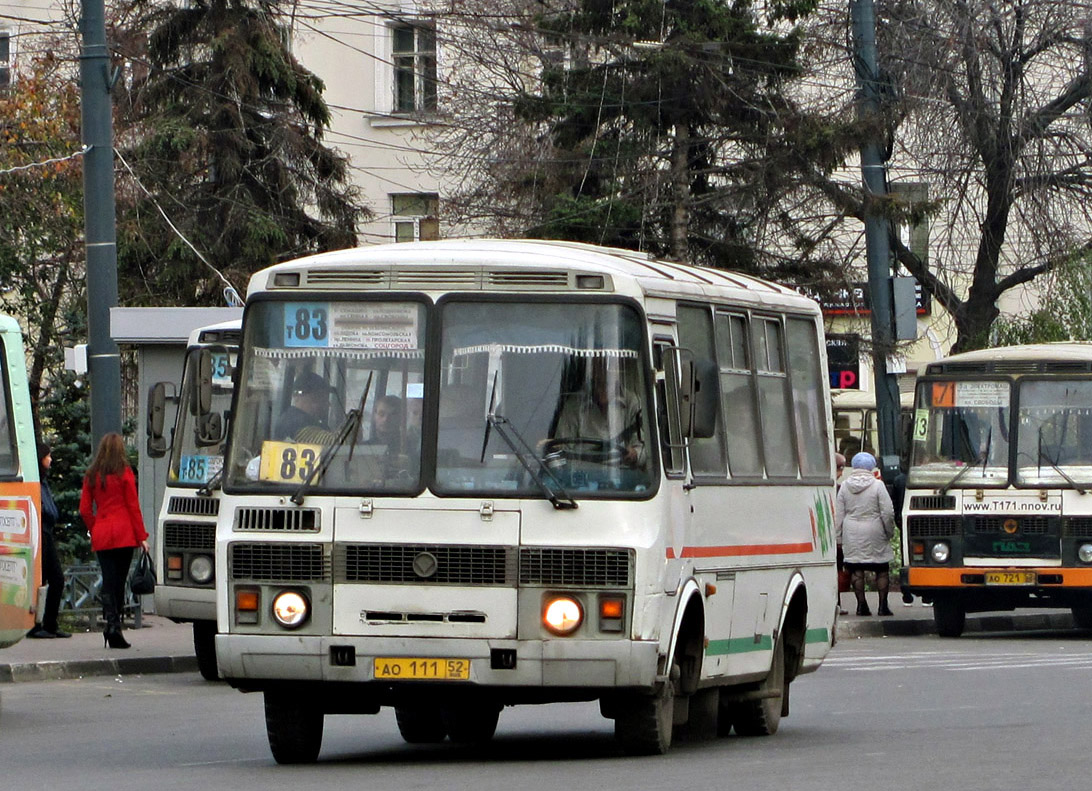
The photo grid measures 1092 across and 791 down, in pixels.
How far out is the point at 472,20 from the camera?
3244 cm

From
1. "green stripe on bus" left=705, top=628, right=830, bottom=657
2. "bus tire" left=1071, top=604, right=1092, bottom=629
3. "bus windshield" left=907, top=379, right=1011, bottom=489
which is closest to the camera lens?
Answer: "green stripe on bus" left=705, top=628, right=830, bottom=657

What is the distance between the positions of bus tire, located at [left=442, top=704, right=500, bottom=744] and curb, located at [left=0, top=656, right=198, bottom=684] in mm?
5313

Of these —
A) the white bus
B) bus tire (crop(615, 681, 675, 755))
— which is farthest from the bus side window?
the white bus

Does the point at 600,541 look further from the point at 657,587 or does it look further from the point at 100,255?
the point at 100,255

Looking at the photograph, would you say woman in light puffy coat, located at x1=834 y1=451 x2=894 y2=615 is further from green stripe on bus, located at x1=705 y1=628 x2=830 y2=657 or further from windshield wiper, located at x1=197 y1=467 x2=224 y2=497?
green stripe on bus, located at x1=705 y1=628 x2=830 y2=657

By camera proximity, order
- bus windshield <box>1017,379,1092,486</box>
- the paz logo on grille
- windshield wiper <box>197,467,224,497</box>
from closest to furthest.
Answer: the paz logo on grille
windshield wiper <box>197,467,224,497</box>
bus windshield <box>1017,379,1092,486</box>

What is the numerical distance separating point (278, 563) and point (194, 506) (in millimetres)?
5721

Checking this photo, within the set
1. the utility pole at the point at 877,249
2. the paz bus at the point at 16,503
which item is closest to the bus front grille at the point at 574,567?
the paz bus at the point at 16,503

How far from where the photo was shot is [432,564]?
9906mm

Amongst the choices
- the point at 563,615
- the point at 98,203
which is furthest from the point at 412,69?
the point at 563,615

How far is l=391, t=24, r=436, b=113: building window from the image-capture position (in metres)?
39.8

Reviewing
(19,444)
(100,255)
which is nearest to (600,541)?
(19,444)

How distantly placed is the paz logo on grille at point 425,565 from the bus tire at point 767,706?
2918 mm

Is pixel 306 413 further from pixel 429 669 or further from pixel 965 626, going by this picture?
pixel 965 626
